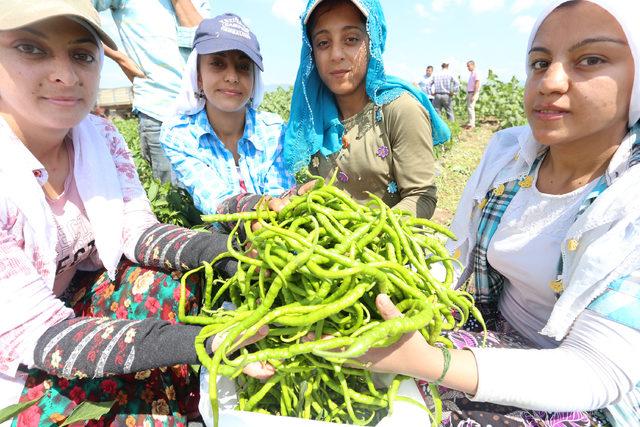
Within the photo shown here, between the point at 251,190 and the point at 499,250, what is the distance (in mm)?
1901

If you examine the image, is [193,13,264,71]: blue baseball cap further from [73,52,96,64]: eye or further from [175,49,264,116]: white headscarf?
[73,52,96,64]: eye

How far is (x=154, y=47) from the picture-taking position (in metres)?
3.47

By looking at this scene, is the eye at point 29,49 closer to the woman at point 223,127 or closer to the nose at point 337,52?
the woman at point 223,127

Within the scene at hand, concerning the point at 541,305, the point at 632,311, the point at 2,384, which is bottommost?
the point at 2,384

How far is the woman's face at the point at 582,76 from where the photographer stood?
1562mm

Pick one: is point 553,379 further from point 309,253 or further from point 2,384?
point 2,384

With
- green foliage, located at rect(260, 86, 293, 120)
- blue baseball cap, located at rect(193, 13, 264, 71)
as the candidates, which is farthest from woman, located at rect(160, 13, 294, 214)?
green foliage, located at rect(260, 86, 293, 120)

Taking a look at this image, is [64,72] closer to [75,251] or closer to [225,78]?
[75,251]

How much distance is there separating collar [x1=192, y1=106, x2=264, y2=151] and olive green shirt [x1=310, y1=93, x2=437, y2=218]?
627mm

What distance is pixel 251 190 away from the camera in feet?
10.4

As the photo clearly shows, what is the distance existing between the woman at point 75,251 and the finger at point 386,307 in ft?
1.63

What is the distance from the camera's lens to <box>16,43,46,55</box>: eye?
172cm

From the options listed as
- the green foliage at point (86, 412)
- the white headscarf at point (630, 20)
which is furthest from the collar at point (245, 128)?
the white headscarf at point (630, 20)

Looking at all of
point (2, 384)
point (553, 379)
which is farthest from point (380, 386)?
point (2, 384)
